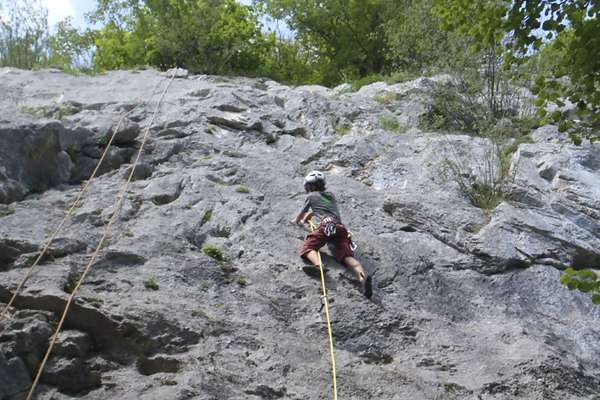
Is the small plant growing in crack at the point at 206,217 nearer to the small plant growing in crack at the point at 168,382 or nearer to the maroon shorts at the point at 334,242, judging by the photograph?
the maroon shorts at the point at 334,242

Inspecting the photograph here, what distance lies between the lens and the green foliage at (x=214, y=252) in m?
10.1

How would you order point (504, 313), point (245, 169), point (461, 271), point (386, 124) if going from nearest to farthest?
point (504, 313) → point (461, 271) → point (245, 169) → point (386, 124)

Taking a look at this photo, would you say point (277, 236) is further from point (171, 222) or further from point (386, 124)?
point (386, 124)

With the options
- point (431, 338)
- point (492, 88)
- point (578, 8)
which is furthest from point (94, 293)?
point (492, 88)

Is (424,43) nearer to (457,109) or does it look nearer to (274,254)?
(457,109)

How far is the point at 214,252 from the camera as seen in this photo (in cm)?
1013

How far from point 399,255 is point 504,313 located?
5.49ft

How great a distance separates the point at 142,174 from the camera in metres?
12.4

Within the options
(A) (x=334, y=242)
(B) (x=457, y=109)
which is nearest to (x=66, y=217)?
(A) (x=334, y=242)

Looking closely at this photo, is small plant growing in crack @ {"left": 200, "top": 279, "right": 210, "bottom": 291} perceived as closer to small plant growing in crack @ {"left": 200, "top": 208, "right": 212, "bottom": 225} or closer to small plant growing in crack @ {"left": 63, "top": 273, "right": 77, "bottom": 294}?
small plant growing in crack @ {"left": 63, "top": 273, "right": 77, "bottom": 294}

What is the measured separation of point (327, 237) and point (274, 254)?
0.76 meters

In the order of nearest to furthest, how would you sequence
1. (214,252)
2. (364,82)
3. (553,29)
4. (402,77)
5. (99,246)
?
(553,29) < (99,246) < (214,252) < (402,77) < (364,82)

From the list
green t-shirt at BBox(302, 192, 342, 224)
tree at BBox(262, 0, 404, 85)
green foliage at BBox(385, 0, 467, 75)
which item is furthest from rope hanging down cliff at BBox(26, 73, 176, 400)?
tree at BBox(262, 0, 404, 85)

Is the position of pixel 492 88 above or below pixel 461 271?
above
